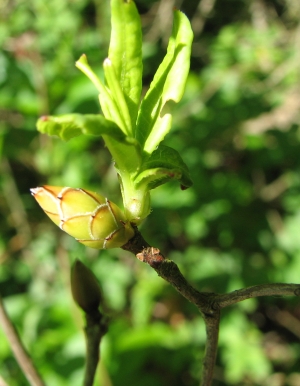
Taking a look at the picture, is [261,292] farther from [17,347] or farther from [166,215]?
[166,215]

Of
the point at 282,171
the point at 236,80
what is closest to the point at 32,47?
the point at 236,80

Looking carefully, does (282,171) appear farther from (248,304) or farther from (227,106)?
(248,304)

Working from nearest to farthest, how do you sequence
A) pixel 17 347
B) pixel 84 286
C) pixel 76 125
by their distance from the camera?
pixel 76 125
pixel 84 286
pixel 17 347

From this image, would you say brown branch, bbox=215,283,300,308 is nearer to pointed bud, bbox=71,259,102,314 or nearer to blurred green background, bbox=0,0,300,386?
pointed bud, bbox=71,259,102,314

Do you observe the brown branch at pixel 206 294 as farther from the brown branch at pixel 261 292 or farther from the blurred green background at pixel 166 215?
the blurred green background at pixel 166 215

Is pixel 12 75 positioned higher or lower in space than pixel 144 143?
lower

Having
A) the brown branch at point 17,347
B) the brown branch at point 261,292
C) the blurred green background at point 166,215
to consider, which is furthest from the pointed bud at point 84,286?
the blurred green background at point 166,215

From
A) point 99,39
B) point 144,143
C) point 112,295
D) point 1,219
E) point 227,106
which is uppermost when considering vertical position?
point 144,143

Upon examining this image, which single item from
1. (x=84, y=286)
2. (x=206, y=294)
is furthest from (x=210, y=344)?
(x=84, y=286)
